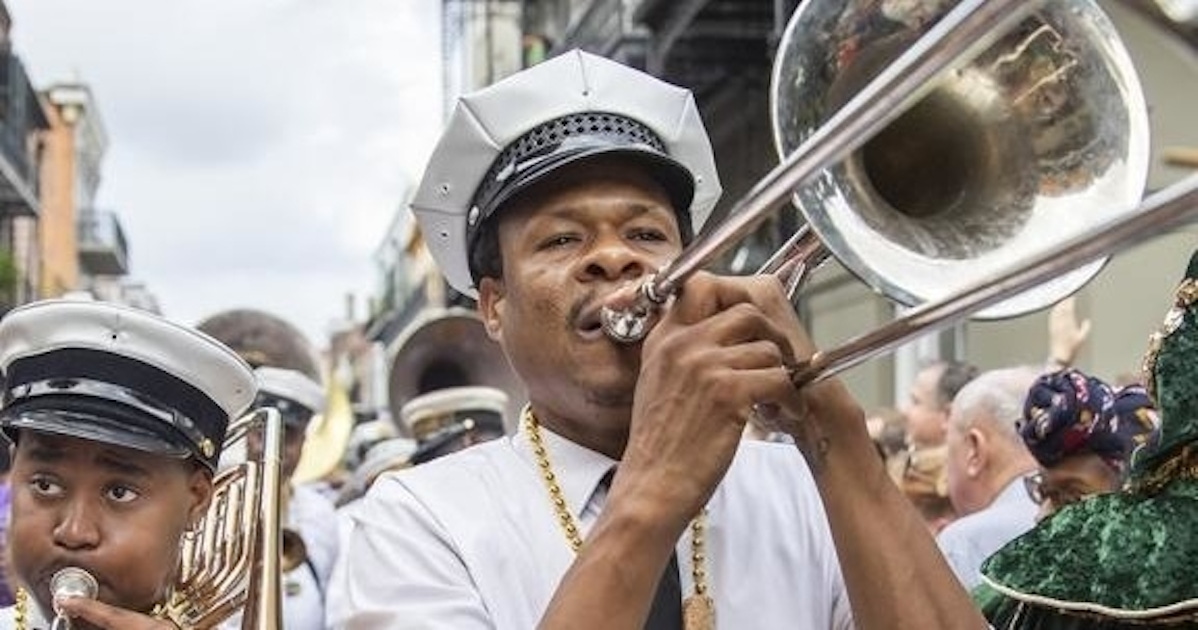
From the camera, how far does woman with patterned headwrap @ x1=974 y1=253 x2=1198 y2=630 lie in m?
2.15

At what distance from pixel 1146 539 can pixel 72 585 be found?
134 cm

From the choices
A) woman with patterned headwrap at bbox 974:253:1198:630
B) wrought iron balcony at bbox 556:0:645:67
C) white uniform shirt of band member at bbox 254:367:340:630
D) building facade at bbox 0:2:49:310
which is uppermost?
building facade at bbox 0:2:49:310

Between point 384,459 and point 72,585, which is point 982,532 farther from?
point 384,459

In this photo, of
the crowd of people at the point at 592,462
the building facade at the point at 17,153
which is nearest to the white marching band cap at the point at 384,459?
the crowd of people at the point at 592,462

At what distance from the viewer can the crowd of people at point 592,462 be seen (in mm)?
2053

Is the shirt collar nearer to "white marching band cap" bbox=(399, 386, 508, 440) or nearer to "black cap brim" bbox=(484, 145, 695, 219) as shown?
"black cap brim" bbox=(484, 145, 695, 219)

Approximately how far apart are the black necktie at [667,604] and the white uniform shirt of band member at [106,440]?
0.71m

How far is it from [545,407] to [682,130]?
416mm

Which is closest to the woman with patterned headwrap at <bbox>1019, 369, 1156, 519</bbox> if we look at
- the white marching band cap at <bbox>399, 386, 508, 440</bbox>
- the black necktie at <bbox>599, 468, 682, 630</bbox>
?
the black necktie at <bbox>599, 468, 682, 630</bbox>

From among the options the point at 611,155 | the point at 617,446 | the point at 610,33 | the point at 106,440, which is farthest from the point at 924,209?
the point at 610,33

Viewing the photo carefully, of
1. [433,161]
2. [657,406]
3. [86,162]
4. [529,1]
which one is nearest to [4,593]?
[433,161]

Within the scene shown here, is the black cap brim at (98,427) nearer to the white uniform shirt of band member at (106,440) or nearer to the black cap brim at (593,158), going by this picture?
the white uniform shirt of band member at (106,440)

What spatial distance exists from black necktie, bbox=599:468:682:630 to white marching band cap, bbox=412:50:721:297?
0.48 meters

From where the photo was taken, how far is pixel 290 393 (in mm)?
6027
